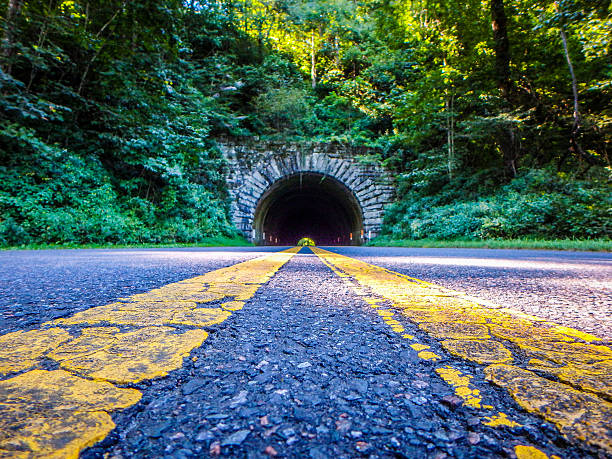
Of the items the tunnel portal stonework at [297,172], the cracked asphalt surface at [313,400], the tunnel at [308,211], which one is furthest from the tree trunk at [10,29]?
the cracked asphalt surface at [313,400]

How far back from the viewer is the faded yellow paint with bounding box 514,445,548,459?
1.45ft

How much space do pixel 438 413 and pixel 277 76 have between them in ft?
56.5

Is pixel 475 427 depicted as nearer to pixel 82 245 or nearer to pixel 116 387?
pixel 116 387

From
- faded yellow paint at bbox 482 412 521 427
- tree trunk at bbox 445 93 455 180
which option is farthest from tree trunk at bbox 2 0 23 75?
tree trunk at bbox 445 93 455 180

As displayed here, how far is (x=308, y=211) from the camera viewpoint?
25.9 meters

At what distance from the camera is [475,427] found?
519 millimetres

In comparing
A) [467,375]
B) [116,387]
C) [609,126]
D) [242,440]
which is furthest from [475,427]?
[609,126]

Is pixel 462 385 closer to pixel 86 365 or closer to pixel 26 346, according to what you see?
pixel 86 365

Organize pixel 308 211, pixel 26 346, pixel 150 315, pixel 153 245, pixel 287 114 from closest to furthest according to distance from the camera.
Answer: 1. pixel 26 346
2. pixel 150 315
3. pixel 153 245
4. pixel 287 114
5. pixel 308 211

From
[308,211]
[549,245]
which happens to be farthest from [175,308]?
[308,211]

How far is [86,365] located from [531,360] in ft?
3.49

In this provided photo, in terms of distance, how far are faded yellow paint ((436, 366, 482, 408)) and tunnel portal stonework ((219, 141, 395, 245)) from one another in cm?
1389

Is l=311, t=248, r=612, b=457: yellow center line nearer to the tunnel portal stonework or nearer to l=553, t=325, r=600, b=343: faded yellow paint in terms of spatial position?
l=553, t=325, r=600, b=343: faded yellow paint

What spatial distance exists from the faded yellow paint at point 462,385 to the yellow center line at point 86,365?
62cm
